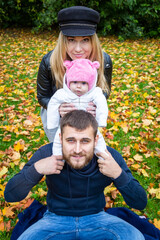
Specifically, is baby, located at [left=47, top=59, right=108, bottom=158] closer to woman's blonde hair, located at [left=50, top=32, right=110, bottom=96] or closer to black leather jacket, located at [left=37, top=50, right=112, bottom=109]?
woman's blonde hair, located at [left=50, top=32, right=110, bottom=96]

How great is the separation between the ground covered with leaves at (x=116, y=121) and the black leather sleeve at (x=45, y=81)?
103 cm

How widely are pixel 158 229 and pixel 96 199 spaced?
773mm

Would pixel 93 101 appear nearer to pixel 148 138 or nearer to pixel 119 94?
pixel 148 138

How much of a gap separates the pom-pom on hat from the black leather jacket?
1.71ft

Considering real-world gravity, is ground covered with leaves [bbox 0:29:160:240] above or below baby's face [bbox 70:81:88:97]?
below

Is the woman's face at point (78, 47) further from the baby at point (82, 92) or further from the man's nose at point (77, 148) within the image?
the man's nose at point (77, 148)

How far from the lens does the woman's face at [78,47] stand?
7.07 feet

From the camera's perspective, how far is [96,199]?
192 cm

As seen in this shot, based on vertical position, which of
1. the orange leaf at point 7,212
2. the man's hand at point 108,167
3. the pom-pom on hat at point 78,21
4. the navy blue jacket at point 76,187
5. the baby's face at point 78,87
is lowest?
the orange leaf at point 7,212

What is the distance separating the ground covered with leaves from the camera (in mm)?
2693

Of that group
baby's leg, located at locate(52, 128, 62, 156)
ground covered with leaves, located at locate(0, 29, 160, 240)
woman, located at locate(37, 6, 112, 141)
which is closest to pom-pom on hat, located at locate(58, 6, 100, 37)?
woman, located at locate(37, 6, 112, 141)

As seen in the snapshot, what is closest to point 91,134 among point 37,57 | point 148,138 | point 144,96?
point 148,138

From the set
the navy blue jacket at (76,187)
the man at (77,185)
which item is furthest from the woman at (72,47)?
the navy blue jacket at (76,187)

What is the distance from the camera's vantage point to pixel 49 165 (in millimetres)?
1731
